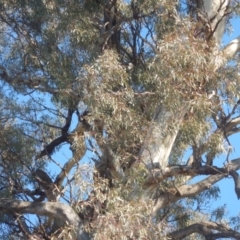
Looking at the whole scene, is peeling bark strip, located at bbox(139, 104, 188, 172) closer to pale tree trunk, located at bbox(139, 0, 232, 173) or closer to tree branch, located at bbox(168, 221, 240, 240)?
pale tree trunk, located at bbox(139, 0, 232, 173)

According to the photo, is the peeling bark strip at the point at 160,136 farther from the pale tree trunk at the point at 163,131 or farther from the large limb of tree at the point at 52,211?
the large limb of tree at the point at 52,211

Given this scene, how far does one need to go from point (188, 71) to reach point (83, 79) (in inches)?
47.7

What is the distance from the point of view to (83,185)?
8.88 metres

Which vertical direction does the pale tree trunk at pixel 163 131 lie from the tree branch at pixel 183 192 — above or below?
above

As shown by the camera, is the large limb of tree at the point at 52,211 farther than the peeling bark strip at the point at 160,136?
Yes

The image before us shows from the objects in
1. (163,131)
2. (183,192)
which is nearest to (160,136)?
(163,131)

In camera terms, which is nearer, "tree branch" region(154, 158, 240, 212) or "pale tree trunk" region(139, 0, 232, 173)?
"pale tree trunk" region(139, 0, 232, 173)

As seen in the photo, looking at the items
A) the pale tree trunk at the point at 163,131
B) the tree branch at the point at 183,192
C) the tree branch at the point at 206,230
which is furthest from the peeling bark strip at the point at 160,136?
the tree branch at the point at 206,230

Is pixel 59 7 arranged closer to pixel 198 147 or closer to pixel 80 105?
pixel 80 105

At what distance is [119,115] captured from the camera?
9195mm

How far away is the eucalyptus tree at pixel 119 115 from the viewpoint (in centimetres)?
928

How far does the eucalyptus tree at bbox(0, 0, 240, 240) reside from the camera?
928 centimetres

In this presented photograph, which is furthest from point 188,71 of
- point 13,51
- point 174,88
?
point 13,51

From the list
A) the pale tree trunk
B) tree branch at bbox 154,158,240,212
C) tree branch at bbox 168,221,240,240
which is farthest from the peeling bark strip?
tree branch at bbox 168,221,240,240
